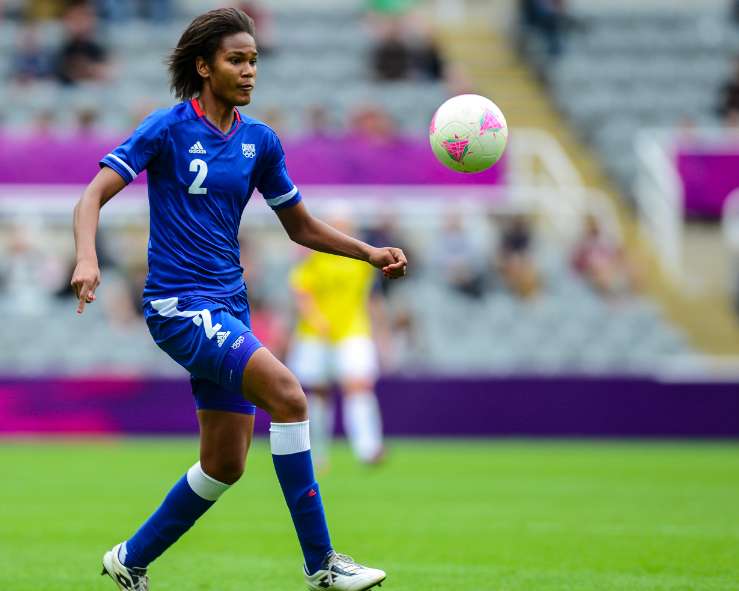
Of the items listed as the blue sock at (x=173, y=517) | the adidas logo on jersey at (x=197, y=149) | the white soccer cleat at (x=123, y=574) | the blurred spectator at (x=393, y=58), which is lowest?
the white soccer cleat at (x=123, y=574)

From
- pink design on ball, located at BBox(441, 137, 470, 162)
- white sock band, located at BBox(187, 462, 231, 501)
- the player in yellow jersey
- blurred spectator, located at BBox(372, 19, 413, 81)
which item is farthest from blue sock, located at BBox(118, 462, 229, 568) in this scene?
blurred spectator, located at BBox(372, 19, 413, 81)

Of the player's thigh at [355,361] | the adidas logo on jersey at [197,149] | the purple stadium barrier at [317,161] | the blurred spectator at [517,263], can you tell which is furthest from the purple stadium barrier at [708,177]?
the adidas logo on jersey at [197,149]

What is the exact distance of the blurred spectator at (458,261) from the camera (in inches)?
728

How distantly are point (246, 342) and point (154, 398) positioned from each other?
11.6m

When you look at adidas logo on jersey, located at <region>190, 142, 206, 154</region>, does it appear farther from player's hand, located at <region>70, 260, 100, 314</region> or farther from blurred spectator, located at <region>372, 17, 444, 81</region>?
blurred spectator, located at <region>372, 17, 444, 81</region>

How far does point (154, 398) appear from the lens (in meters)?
17.3

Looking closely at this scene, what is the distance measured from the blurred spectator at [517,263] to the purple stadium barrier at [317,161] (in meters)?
1.16

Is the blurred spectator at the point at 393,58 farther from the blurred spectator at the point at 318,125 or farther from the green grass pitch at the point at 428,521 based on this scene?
the green grass pitch at the point at 428,521

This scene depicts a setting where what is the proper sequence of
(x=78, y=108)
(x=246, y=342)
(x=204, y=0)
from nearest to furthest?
(x=246, y=342)
(x=78, y=108)
(x=204, y=0)

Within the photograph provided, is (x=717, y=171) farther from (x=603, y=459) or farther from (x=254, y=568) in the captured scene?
(x=254, y=568)

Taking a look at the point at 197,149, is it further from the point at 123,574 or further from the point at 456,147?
the point at 123,574

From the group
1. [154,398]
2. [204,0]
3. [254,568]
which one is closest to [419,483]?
[254,568]

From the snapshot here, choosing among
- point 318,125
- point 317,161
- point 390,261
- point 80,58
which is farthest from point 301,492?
point 80,58

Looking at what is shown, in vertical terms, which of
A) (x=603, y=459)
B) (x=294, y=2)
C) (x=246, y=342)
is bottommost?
(x=603, y=459)
